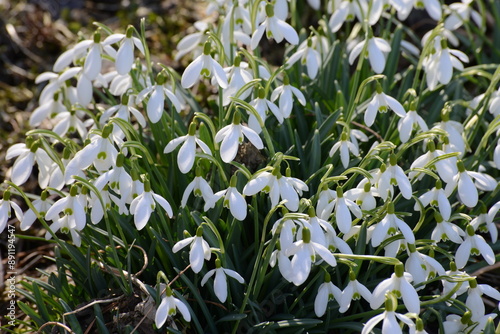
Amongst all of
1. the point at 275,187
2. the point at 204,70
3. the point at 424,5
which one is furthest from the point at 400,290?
the point at 424,5

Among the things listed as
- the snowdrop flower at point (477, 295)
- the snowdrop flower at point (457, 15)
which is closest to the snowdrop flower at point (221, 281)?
the snowdrop flower at point (477, 295)

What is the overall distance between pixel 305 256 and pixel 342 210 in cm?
22

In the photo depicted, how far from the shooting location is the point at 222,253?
5.88 feet

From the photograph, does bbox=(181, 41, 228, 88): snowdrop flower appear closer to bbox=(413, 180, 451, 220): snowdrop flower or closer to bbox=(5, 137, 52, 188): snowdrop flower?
bbox=(5, 137, 52, 188): snowdrop flower

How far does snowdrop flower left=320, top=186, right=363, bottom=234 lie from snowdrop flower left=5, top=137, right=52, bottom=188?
84cm

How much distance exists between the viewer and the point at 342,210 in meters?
1.73

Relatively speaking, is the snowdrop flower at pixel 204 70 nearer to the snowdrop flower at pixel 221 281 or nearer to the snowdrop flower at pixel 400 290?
the snowdrop flower at pixel 221 281

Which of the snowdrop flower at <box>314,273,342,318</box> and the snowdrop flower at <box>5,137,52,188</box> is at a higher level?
the snowdrop flower at <box>5,137,52,188</box>

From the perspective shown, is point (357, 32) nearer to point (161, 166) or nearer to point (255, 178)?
point (161, 166)

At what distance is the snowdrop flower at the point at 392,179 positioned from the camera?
1770mm

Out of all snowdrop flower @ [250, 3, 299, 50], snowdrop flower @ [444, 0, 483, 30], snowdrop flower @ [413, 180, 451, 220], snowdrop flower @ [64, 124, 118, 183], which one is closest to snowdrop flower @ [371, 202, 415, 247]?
snowdrop flower @ [413, 180, 451, 220]

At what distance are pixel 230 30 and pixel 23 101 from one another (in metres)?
1.56

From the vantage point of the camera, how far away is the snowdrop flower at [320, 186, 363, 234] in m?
1.72

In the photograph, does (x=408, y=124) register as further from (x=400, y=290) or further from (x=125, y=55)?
(x=125, y=55)
